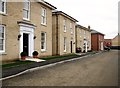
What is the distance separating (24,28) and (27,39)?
1.57 metres

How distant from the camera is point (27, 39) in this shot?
2070 cm

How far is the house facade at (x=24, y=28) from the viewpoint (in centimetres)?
1688

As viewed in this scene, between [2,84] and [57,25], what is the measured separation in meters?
22.9

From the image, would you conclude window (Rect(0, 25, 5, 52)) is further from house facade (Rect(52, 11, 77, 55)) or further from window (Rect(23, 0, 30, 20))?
house facade (Rect(52, 11, 77, 55))

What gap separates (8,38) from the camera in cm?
1725

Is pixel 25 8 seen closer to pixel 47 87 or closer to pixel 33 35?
pixel 33 35

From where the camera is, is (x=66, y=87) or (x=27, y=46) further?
(x=27, y=46)

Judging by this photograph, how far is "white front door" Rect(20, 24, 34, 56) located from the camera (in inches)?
759

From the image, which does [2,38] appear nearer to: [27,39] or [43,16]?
[27,39]

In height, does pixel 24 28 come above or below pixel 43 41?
above

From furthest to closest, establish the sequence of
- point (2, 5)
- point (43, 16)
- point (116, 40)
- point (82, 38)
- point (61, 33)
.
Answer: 1. point (116, 40)
2. point (82, 38)
3. point (61, 33)
4. point (43, 16)
5. point (2, 5)

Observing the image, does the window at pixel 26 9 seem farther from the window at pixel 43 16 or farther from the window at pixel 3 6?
the window at pixel 43 16

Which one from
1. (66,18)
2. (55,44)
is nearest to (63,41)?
(55,44)

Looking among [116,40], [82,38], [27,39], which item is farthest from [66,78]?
[116,40]
